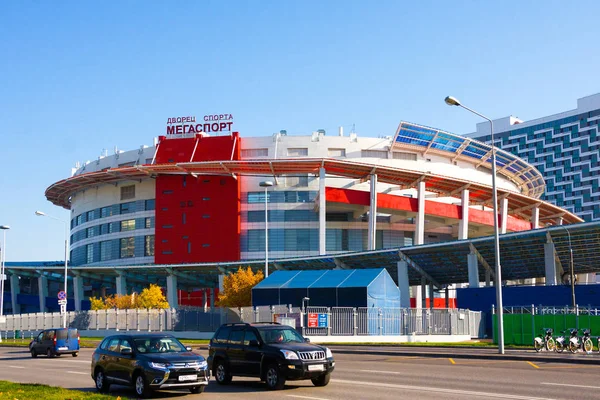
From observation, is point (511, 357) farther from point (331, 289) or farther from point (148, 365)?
point (331, 289)

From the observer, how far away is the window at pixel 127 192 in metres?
94.6

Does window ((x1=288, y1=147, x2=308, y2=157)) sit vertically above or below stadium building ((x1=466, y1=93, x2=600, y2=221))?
below

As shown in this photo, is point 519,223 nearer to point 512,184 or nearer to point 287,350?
point 512,184

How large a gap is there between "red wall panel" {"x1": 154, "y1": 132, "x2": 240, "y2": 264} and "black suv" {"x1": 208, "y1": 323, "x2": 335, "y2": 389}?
213ft

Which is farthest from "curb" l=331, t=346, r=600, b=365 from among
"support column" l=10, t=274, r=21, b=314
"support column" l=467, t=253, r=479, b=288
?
"support column" l=10, t=274, r=21, b=314

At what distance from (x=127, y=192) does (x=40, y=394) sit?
79.8m

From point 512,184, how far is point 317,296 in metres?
55.6

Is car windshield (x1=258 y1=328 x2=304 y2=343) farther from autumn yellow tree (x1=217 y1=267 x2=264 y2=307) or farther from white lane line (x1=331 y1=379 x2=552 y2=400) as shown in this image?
autumn yellow tree (x1=217 y1=267 x2=264 y2=307)

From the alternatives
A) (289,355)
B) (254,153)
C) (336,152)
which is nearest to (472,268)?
(336,152)

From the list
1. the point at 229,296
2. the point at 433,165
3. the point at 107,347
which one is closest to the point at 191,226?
the point at 229,296

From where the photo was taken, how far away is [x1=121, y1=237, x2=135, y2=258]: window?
93.1m

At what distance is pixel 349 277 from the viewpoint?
56375 mm

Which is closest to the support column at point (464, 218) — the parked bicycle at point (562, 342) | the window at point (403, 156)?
the window at point (403, 156)

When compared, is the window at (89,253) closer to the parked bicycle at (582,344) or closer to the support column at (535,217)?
the support column at (535,217)
